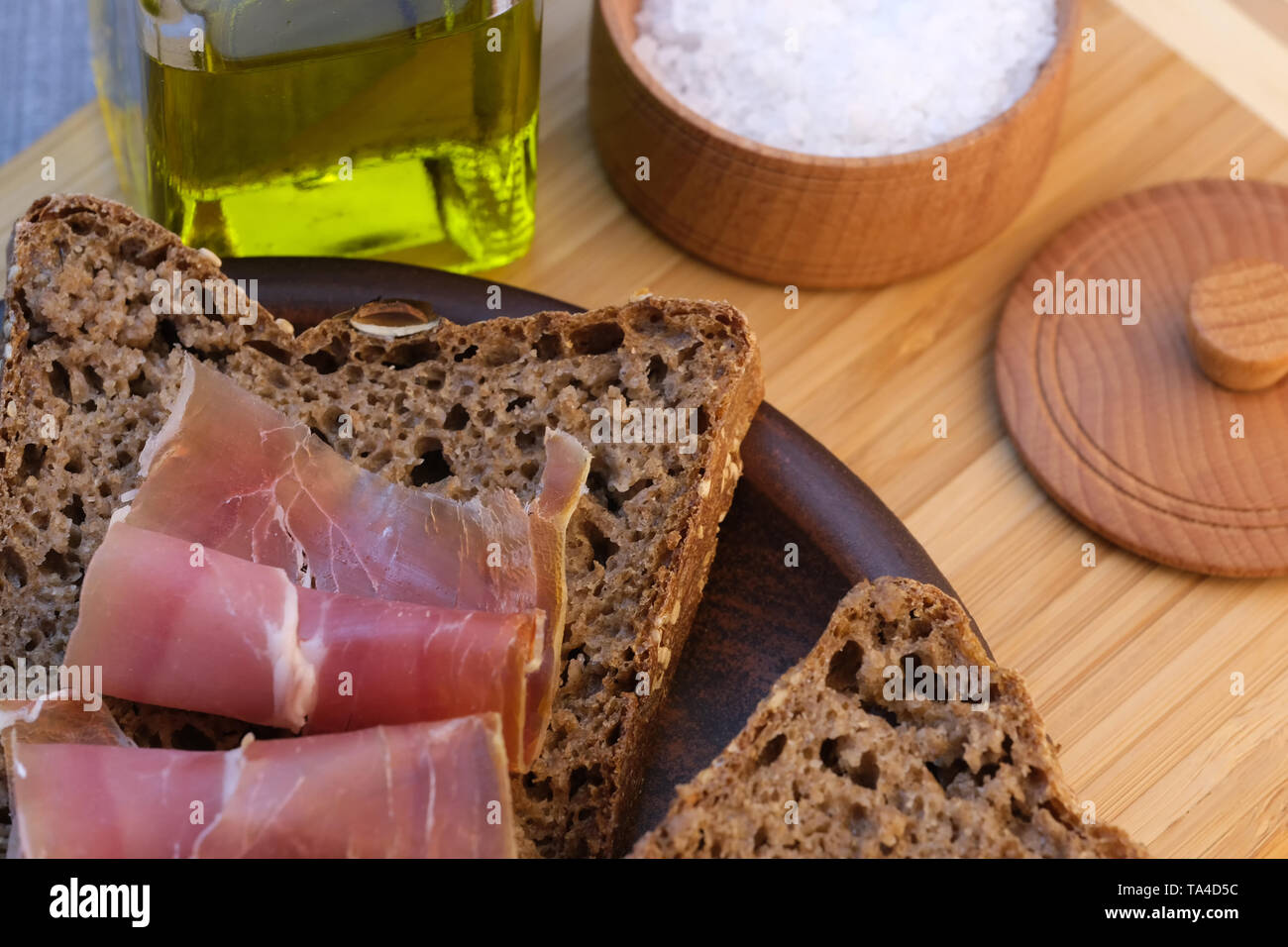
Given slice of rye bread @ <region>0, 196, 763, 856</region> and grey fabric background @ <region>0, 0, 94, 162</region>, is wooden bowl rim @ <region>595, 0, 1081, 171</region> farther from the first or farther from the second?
grey fabric background @ <region>0, 0, 94, 162</region>

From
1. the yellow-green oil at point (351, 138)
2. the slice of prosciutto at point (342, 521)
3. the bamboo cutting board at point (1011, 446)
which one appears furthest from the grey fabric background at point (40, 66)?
the slice of prosciutto at point (342, 521)

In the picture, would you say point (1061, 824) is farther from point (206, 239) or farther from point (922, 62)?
point (206, 239)

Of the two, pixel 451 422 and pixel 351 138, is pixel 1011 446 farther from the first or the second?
pixel 351 138

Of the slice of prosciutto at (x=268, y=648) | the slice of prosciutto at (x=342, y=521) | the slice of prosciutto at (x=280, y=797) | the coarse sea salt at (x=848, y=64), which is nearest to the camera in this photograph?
the slice of prosciutto at (x=280, y=797)

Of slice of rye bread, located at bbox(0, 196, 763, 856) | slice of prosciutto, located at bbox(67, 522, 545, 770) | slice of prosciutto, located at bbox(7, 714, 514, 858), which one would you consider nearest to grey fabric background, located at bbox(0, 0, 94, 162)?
slice of rye bread, located at bbox(0, 196, 763, 856)

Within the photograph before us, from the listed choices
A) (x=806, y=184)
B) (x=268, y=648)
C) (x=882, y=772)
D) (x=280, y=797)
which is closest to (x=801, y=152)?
(x=806, y=184)

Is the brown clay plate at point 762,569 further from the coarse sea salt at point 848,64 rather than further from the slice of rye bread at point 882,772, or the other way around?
the coarse sea salt at point 848,64

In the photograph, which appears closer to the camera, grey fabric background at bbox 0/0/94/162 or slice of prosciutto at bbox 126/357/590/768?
slice of prosciutto at bbox 126/357/590/768

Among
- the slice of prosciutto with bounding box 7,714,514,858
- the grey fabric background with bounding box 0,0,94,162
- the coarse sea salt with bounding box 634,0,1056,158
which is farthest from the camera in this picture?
the grey fabric background with bounding box 0,0,94,162
